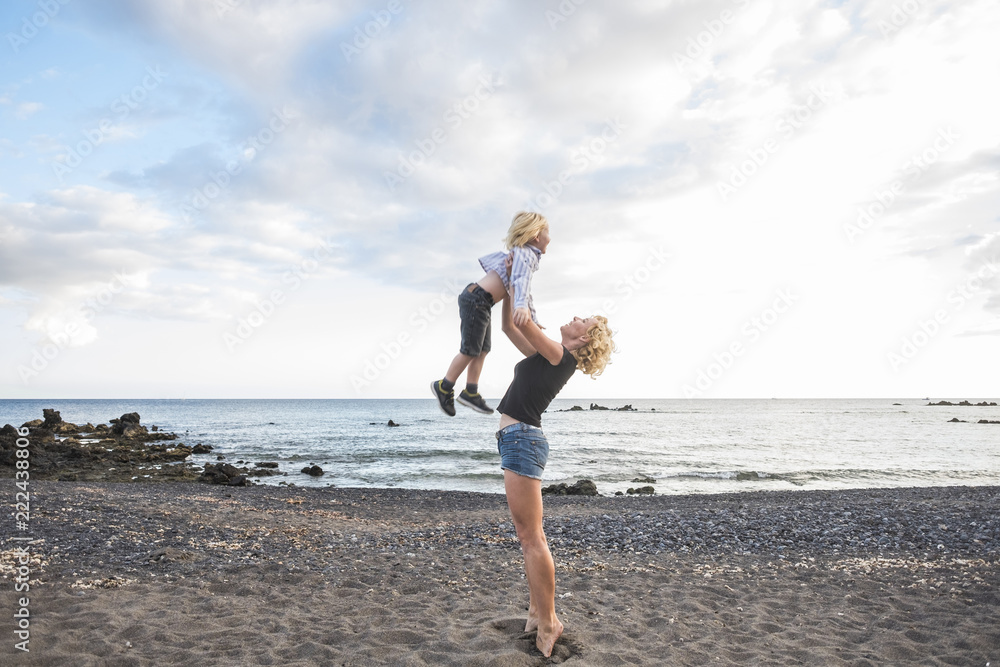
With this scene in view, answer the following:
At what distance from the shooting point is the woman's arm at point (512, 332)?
169 inches

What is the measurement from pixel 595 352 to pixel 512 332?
2.12ft

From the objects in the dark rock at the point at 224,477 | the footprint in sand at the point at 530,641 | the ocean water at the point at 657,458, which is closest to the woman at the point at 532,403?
the footprint in sand at the point at 530,641

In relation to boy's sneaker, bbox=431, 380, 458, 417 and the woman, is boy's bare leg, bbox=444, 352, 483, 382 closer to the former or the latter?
boy's sneaker, bbox=431, 380, 458, 417

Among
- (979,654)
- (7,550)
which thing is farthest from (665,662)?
(7,550)

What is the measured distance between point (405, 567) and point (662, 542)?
14.2ft

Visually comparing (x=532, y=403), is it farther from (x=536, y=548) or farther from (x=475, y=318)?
(x=536, y=548)

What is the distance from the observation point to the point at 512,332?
14.1 ft

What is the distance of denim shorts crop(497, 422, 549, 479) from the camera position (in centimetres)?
429

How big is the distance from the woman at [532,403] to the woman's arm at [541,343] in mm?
57

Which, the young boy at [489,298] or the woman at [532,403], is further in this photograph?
the woman at [532,403]

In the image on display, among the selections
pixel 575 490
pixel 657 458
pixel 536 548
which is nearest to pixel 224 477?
pixel 575 490

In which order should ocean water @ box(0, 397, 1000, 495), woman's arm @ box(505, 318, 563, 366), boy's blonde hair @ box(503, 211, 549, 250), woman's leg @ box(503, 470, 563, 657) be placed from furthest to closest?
ocean water @ box(0, 397, 1000, 495) → woman's leg @ box(503, 470, 563, 657) → boy's blonde hair @ box(503, 211, 549, 250) → woman's arm @ box(505, 318, 563, 366)

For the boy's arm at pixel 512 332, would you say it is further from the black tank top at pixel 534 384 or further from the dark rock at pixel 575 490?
the dark rock at pixel 575 490

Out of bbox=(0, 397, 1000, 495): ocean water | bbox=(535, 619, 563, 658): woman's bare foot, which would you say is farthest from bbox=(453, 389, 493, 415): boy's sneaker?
bbox=(0, 397, 1000, 495): ocean water
